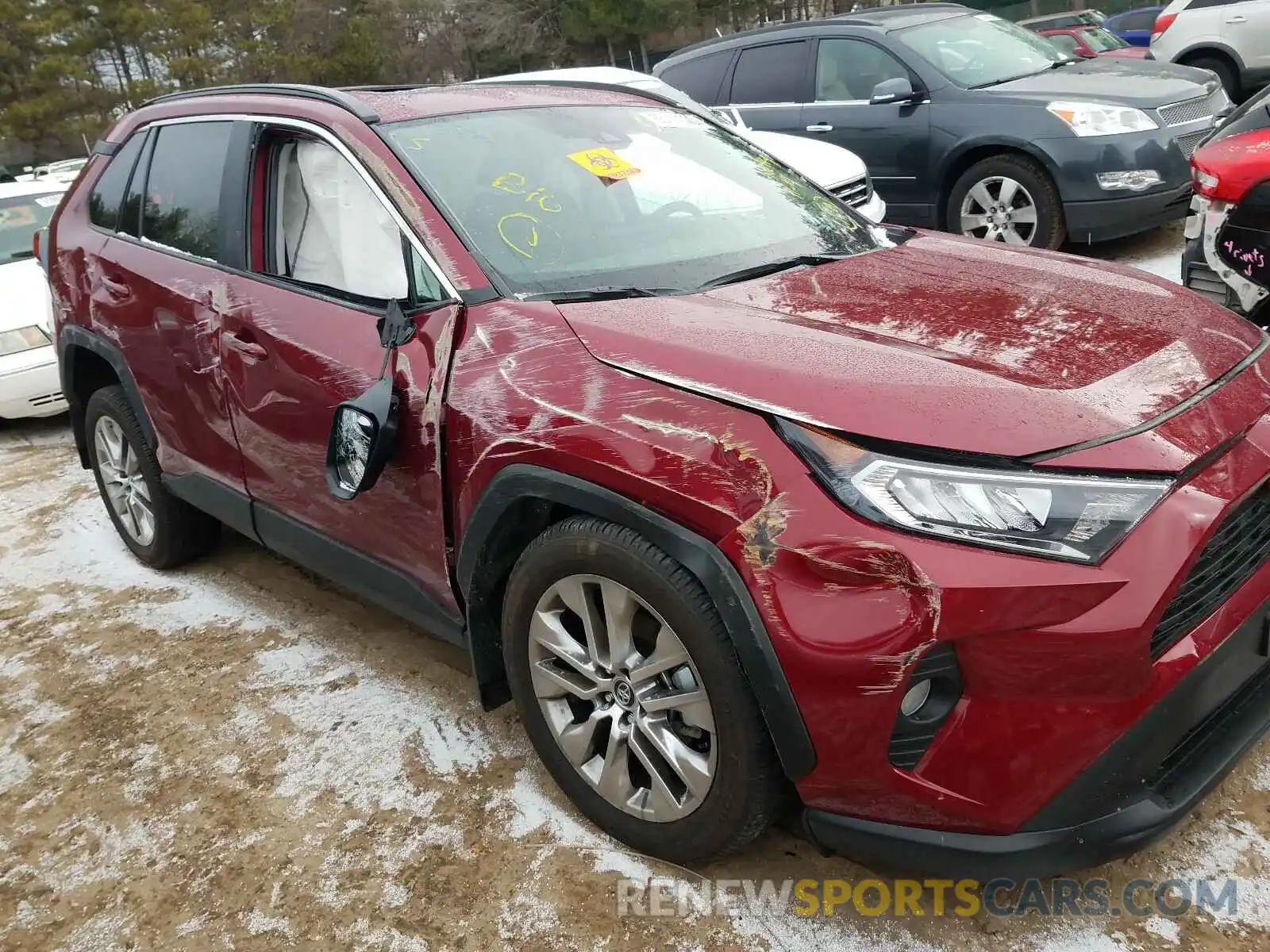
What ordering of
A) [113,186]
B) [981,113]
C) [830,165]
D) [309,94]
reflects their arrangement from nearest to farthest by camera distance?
[309,94] → [113,186] → [830,165] → [981,113]

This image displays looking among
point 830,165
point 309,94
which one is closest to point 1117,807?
point 309,94

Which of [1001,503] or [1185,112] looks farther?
[1185,112]

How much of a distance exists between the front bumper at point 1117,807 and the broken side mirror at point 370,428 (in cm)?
132

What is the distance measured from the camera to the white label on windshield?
130 inches

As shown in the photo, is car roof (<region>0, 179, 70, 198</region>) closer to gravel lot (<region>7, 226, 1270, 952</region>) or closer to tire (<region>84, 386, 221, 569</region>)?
tire (<region>84, 386, 221, 569</region>)

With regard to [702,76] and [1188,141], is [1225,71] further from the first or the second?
[702,76]

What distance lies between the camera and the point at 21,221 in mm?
7926

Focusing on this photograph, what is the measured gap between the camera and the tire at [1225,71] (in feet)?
39.5

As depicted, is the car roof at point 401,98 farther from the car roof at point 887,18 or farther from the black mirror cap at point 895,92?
the car roof at point 887,18

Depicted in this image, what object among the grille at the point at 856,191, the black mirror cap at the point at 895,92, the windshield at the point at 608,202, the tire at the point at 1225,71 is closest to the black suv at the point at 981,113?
the black mirror cap at the point at 895,92

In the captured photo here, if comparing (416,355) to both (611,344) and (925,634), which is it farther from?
(925,634)

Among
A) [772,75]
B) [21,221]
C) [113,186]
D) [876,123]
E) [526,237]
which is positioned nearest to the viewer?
[526,237]

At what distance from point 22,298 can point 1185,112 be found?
25.2 ft

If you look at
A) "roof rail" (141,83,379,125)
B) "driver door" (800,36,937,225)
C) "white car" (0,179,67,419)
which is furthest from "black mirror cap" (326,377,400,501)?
"driver door" (800,36,937,225)
